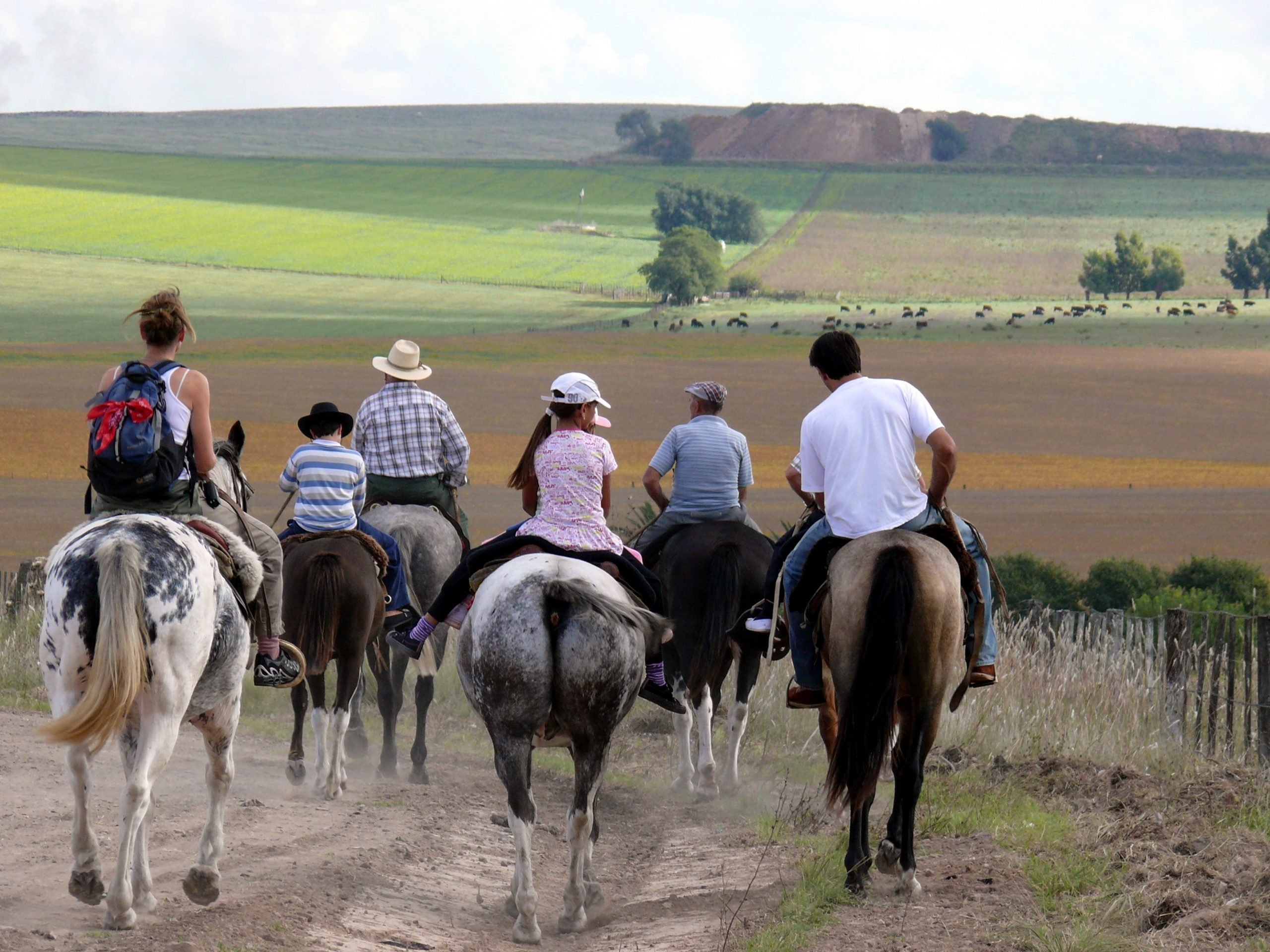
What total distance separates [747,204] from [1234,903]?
110 m

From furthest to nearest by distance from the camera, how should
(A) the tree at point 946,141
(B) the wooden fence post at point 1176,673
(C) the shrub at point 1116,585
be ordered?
(A) the tree at point 946,141 < (C) the shrub at point 1116,585 < (B) the wooden fence post at point 1176,673

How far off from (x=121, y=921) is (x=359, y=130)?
582 feet

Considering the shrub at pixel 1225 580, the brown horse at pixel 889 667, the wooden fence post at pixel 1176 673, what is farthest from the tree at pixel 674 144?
the brown horse at pixel 889 667

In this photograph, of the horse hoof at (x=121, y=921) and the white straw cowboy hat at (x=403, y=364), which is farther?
the white straw cowboy hat at (x=403, y=364)

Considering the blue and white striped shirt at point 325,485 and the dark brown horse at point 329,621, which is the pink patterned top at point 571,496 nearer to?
the dark brown horse at point 329,621

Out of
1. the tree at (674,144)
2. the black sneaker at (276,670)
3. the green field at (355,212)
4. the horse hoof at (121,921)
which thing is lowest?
the horse hoof at (121,921)

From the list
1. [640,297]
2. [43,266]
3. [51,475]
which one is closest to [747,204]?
[640,297]

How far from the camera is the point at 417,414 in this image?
10.9 metres

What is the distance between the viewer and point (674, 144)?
153 meters

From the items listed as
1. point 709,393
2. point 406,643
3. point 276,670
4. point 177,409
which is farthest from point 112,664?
point 709,393

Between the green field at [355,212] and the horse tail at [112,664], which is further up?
the green field at [355,212]

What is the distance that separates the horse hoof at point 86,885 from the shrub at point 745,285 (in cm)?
8435

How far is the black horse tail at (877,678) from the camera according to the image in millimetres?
6508

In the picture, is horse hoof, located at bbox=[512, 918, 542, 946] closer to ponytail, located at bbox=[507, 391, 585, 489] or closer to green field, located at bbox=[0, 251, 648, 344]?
ponytail, located at bbox=[507, 391, 585, 489]
